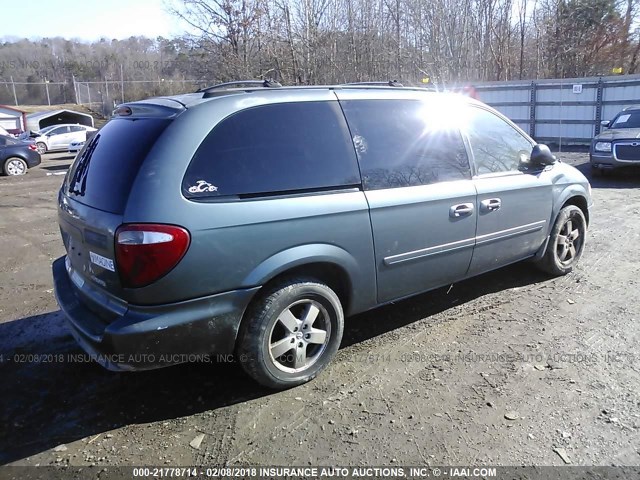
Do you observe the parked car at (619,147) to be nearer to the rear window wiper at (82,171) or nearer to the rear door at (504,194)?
the rear door at (504,194)

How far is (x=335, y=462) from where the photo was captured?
2613 millimetres

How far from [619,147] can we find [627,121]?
5.29 ft

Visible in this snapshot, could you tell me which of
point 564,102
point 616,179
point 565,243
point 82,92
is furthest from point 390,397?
point 82,92

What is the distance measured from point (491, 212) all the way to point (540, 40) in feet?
94.2

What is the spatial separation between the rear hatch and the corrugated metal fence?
16603 millimetres

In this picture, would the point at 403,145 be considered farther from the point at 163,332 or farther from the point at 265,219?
the point at 163,332

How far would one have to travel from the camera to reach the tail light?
2.63 metres

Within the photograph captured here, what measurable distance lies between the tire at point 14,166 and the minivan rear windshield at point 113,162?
16.6m

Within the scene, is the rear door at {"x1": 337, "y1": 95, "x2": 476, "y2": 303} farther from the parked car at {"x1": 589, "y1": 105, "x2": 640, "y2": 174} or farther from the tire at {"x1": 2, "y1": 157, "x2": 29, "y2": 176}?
the tire at {"x1": 2, "y1": 157, "x2": 29, "y2": 176}

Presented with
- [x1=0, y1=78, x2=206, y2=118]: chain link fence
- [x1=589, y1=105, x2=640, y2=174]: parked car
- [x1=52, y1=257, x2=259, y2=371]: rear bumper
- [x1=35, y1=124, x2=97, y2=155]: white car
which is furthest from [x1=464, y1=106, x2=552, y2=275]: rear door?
[x1=0, y1=78, x2=206, y2=118]: chain link fence

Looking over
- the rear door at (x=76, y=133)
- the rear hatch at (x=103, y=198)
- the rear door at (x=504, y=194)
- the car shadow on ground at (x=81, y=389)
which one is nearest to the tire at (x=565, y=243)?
the rear door at (x=504, y=194)

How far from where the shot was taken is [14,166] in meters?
17.5

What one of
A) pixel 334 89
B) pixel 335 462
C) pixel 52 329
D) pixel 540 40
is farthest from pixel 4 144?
pixel 540 40

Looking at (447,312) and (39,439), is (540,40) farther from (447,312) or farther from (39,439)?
(39,439)
